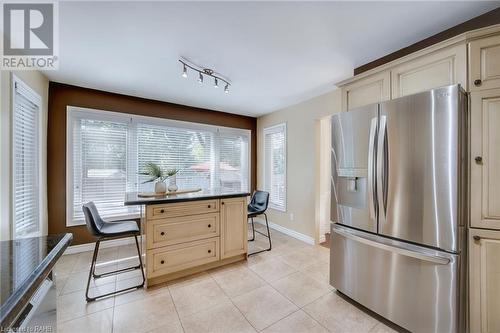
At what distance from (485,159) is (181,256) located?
2.81m

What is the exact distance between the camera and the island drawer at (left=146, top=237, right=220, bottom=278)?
2223mm

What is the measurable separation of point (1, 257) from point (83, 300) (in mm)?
1665

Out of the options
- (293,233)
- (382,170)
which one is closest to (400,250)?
(382,170)

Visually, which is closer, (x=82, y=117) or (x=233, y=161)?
(x=82, y=117)

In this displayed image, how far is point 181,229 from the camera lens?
7.77 feet

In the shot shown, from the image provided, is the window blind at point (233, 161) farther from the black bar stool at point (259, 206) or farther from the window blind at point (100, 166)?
the window blind at point (100, 166)

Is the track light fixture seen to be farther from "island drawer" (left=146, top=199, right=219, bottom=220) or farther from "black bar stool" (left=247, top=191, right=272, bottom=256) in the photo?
"black bar stool" (left=247, top=191, right=272, bottom=256)

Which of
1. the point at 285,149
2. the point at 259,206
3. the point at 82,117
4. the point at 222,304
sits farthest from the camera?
the point at 285,149

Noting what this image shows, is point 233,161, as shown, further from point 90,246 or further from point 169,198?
point 90,246

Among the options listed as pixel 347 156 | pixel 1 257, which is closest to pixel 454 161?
pixel 347 156

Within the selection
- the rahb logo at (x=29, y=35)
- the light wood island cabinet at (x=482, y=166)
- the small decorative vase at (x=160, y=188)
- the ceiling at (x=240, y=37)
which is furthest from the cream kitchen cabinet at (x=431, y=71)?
the rahb logo at (x=29, y=35)

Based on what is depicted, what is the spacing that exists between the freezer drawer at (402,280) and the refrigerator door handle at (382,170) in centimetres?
28

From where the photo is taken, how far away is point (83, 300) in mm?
2023

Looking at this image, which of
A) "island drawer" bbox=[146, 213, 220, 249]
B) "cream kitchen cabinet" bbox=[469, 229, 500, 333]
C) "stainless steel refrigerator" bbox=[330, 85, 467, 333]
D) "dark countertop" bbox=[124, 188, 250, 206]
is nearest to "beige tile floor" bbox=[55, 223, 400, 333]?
"stainless steel refrigerator" bbox=[330, 85, 467, 333]
